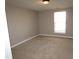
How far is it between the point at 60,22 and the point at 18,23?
303 centimetres

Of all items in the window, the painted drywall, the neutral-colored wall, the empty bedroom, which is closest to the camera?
the empty bedroom

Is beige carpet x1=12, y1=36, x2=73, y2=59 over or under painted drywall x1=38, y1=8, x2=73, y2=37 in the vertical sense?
under

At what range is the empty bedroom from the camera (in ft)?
11.2

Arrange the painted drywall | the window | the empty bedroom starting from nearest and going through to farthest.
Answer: the empty bedroom
the window
the painted drywall

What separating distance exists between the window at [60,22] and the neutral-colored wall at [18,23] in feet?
6.04

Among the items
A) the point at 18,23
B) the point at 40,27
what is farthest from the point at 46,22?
the point at 18,23

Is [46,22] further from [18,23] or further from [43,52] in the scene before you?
[43,52]

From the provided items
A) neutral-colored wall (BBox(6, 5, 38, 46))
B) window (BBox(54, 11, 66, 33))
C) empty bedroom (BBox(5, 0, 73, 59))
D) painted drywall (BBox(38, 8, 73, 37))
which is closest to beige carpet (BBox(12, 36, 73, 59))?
empty bedroom (BBox(5, 0, 73, 59))

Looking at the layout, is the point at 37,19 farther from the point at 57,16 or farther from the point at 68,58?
the point at 68,58

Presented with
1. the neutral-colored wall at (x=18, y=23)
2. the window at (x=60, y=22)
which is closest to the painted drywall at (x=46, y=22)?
the window at (x=60, y=22)

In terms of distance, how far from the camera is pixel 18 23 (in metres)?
4.36

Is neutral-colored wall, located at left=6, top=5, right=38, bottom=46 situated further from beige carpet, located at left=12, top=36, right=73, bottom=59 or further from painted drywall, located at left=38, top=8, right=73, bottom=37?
painted drywall, located at left=38, top=8, right=73, bottom=37

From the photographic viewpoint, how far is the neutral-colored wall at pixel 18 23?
3.79 m

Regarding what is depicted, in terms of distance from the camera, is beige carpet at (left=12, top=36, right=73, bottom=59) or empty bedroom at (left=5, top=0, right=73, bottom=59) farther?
empty bedroom at (left=5, top=0, right=73, bottom=59)
